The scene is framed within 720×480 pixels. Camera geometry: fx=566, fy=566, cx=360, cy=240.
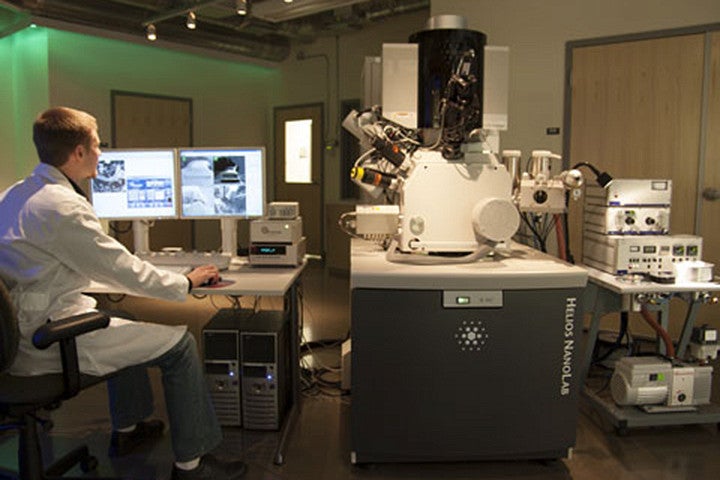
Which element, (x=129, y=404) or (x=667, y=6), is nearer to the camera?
(x=129, y=404)

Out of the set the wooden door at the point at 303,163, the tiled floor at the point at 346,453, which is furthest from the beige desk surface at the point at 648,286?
the wooden door at the point at 303,163

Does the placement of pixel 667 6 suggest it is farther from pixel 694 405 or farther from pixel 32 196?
pixel 32 196

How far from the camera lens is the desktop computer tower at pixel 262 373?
233cm

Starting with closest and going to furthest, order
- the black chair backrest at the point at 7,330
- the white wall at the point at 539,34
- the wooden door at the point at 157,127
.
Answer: the black chair backrest at the point at 7,330
the white wall at the point at 539,34
the wooden door at the point at 157,127

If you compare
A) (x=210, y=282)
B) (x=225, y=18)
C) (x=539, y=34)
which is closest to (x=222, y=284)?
(x=210, y=282)

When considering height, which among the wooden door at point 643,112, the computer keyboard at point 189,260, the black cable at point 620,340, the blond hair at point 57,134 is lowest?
the black cable at point 620,340

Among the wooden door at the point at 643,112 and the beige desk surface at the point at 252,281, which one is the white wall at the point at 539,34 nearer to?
the wooden door at the point at 643,112

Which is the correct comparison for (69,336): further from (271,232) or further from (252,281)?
(271,232)

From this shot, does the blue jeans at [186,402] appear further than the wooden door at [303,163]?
No

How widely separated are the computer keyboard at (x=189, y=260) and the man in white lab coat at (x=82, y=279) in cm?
35

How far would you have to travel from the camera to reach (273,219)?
8.06 feet

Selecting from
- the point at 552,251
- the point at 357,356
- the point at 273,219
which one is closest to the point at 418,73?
the point at 273,219

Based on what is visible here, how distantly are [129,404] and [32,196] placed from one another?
96 centimetres

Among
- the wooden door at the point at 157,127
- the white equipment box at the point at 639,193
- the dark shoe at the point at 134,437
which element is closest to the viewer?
the dark shoe at the point at 134,437
